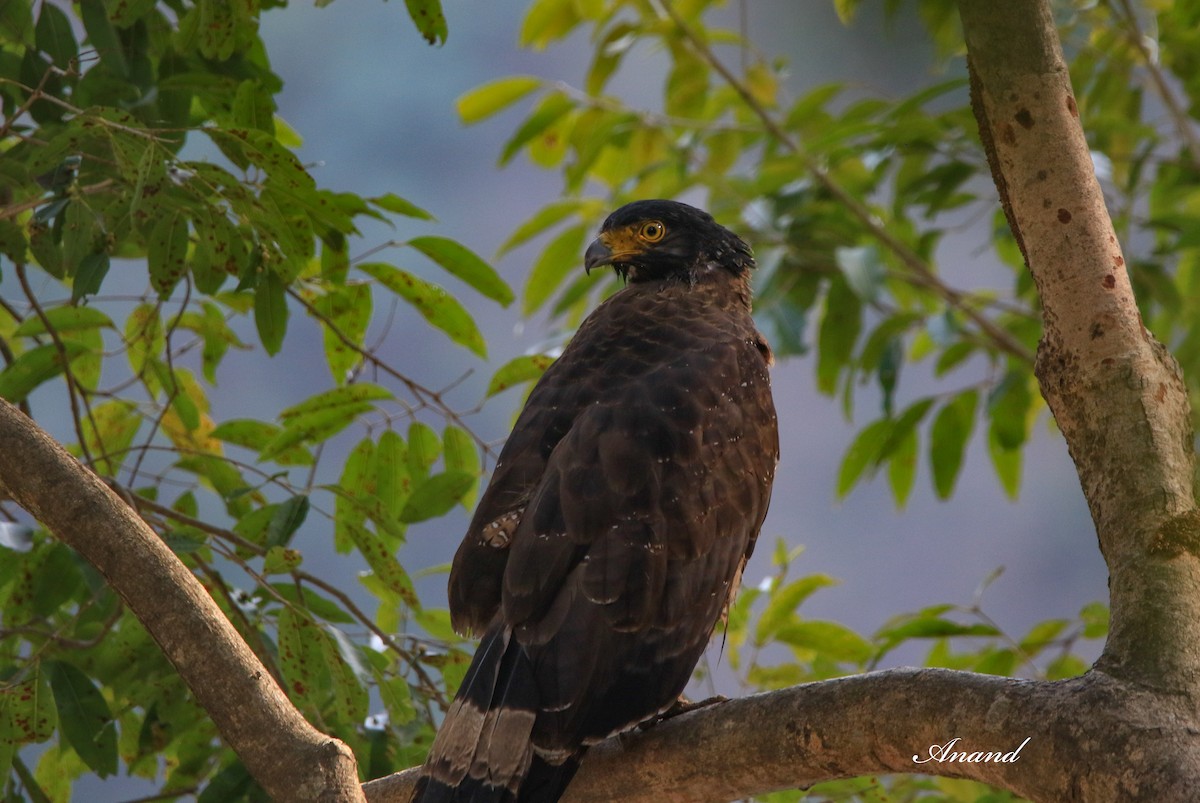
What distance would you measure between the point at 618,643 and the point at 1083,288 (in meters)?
0.89

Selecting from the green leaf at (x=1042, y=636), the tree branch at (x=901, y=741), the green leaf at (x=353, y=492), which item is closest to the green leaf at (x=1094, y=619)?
the green leaf at (x=1042, y=636)

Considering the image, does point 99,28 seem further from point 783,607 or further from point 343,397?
point 783,607

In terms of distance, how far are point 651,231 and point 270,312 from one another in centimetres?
101

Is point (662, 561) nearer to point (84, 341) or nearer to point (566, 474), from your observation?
point (566, 474)

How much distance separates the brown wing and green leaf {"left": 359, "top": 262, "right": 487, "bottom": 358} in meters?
0.20

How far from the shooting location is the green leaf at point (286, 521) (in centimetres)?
234

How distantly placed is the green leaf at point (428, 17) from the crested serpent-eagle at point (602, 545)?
70 centimetres

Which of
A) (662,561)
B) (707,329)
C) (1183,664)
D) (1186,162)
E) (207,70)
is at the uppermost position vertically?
(1186,162)

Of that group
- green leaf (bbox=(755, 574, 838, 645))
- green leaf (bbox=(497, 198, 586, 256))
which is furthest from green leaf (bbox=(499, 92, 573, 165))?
green leaf (bbox=(755, 574, 838, 645))

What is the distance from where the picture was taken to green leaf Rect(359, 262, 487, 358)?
2578mm

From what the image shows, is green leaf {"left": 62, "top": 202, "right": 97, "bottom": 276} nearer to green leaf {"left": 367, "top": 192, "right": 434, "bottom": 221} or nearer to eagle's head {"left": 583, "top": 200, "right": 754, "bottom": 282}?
green leaf {"left": 367, "top": 192, "right": 434, "bottom": 221}

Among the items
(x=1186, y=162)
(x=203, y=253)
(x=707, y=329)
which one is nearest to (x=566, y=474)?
(x=707, y=329)

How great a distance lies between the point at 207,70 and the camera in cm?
258

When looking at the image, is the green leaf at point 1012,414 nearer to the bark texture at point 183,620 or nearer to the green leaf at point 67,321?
the green leaf at point 67,321
